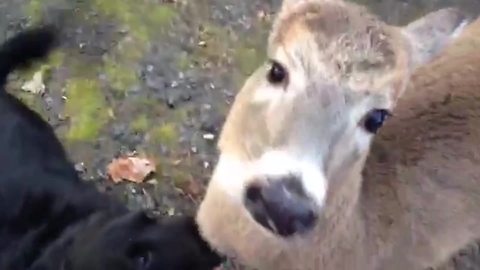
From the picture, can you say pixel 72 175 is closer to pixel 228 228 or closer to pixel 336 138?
pixel 228 228

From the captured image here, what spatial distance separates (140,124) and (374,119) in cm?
153

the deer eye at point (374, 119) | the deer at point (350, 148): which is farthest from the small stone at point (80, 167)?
the deer eye at point (374, 119)

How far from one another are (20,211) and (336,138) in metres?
1.10

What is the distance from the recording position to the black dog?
287cm

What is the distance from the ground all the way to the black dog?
479 millimetres

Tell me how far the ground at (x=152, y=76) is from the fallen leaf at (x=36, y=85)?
18 millimetres

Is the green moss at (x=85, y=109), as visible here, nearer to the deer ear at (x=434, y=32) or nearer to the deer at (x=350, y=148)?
the deer at (x=350, y=148)

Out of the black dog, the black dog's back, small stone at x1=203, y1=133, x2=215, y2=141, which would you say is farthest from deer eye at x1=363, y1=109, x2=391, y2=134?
small stone at x1=203, y1=133, x2=215, y2=141

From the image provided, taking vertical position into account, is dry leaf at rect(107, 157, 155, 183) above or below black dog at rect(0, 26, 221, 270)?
below

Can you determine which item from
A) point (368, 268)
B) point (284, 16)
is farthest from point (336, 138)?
point (368, 268)

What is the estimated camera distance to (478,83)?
10.6 feet

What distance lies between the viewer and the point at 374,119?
8.84ft

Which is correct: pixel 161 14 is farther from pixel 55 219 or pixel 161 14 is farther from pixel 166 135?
pixel 55 219

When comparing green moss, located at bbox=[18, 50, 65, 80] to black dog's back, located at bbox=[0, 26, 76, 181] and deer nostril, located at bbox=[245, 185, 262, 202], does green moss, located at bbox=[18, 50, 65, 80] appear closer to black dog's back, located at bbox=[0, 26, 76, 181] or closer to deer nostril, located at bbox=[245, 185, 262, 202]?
black dog's back, located at bbox=[0, 26, 76, 181]
